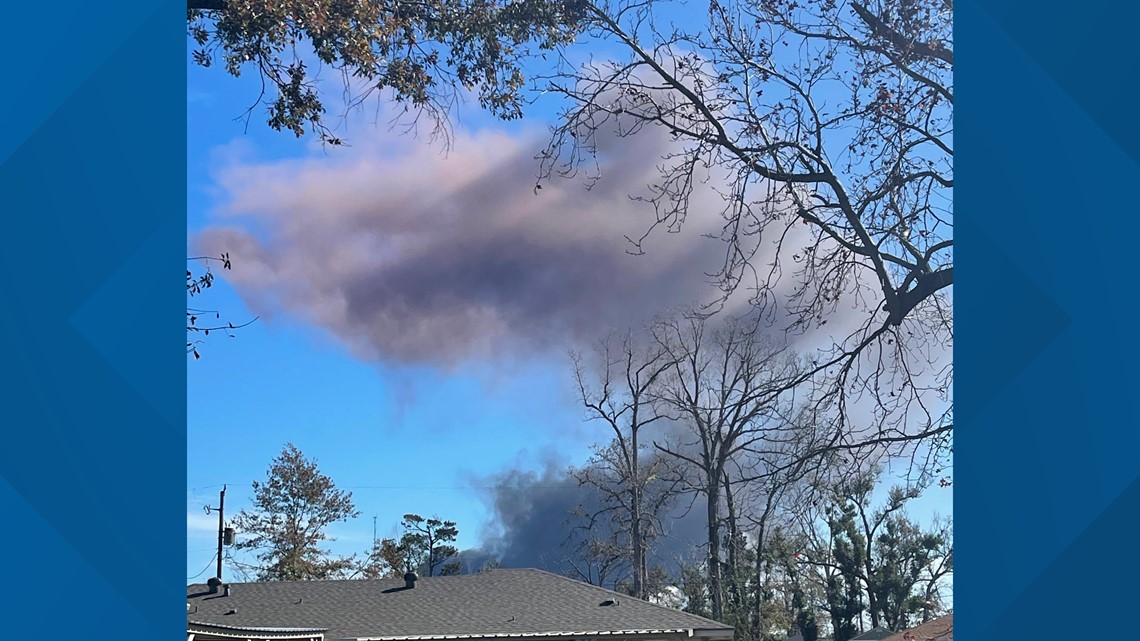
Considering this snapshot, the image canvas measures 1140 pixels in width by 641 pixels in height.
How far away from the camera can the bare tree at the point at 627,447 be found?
13445 mm

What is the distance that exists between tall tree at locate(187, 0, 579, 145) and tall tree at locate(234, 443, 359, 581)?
13.1 metres

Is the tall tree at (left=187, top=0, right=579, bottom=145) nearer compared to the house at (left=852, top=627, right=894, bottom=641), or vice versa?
the tall tree at (left=187, top=0, right=579, bottom=145)

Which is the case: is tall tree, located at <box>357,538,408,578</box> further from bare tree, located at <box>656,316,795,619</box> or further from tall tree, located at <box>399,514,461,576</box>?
bare tree, located at <box>656,316,795,619</box>

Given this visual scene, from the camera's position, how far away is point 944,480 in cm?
475

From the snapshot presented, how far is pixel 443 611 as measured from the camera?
509 inches

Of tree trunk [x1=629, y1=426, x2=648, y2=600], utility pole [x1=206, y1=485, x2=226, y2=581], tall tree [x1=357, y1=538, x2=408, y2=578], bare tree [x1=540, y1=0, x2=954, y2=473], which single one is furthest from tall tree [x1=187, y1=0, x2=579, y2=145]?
tall tree [x1=357, y1=538, x2=408, y2=578]

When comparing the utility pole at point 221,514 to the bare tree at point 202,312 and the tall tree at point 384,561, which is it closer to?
the tall tree at point 384,561

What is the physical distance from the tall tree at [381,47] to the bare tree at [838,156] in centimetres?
43

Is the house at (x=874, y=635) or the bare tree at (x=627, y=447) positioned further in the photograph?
the bare tree at (x=627, y=447)

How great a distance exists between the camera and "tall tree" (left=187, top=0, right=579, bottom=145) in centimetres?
488

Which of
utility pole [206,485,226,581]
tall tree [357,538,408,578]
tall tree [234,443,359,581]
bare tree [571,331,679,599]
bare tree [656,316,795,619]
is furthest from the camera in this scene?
tall tree [357,538,408,578]

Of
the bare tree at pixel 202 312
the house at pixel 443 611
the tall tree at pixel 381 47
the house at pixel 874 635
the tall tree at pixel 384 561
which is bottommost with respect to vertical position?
the house at pixel 874 635

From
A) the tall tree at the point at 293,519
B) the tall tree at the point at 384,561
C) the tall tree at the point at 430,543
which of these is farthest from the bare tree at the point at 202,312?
the tall tree at the point at 430,543

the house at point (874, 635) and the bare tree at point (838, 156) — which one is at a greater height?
the bare tree at point (838, 156)
